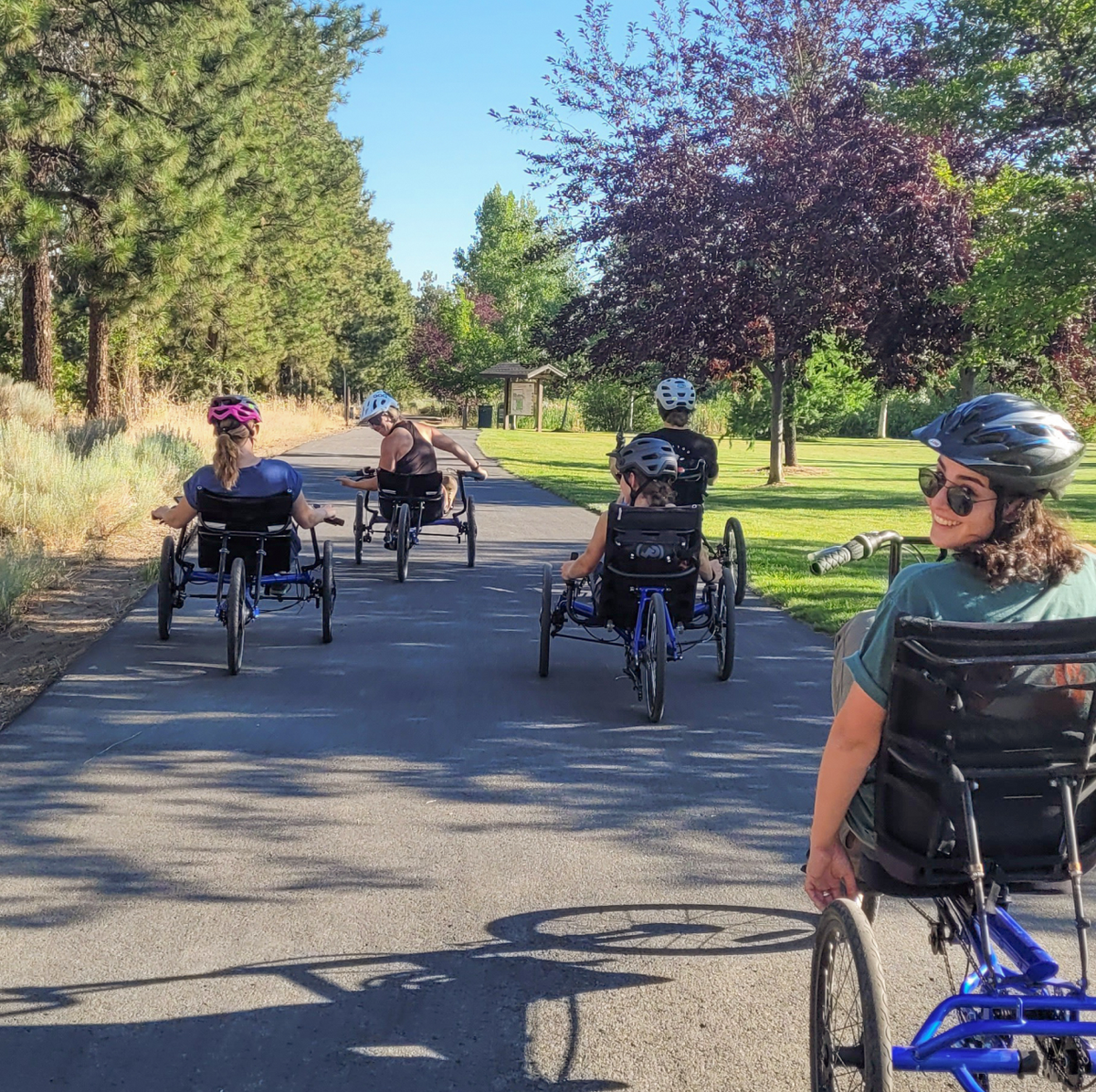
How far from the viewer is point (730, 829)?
5.20 meters

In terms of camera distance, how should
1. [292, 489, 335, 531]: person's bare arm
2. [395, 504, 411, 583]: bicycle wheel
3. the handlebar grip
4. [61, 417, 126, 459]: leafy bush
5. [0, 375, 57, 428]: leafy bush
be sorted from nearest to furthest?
1. the handlebar grip
2. [292, 489, 335, 531]: person's bare arm
3. [395, 504, 411, 583]: bicycle wheel
4. [61, 417, 126, 459]: leafy bush
5. [0, 375, 57, 428]: leafy bush

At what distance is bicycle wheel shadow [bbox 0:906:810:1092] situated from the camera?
3.26 metres

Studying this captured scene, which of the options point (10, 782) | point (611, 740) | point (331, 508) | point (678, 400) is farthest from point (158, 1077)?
point (331, 508)

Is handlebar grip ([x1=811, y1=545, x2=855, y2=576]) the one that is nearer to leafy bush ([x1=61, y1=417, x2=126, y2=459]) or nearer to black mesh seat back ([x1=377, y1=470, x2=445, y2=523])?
black mesh seat back ([x1=377, y1=470, x2=445, y2=523])

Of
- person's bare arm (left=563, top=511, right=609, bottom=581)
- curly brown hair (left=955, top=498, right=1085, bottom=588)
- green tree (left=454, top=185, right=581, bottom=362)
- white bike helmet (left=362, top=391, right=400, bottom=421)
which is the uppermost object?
green tree (left=454, top=185, right=581, bottom=362)

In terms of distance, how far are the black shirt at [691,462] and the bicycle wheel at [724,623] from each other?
4.22 feet

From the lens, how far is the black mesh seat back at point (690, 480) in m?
9.11

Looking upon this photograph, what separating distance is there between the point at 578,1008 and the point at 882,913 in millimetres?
1247

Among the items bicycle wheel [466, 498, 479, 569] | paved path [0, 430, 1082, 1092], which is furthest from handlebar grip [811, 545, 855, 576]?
bicycle wheel [466, 498, 479, 569]

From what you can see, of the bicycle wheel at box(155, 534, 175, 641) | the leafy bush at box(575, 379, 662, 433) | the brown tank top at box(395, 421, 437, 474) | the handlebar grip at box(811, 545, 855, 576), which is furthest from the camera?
the leafy bush at box(575, 379, 662, 433)

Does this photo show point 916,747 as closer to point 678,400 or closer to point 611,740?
point 611,740

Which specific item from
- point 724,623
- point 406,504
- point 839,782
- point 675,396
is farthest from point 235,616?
point 839,782

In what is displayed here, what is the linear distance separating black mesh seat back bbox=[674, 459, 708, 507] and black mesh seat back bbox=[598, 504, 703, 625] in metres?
1.86

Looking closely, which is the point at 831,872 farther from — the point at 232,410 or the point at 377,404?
the point at 377,404
